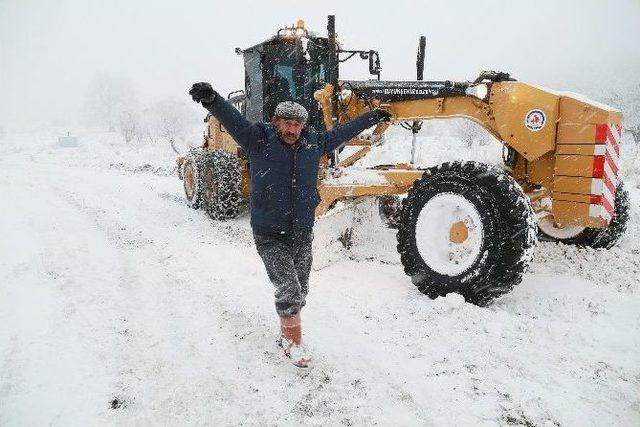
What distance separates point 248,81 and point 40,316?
16.7ft

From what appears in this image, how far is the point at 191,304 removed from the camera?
389 cm

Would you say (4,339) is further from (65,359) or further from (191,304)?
(191,304)

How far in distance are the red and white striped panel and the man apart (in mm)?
2567

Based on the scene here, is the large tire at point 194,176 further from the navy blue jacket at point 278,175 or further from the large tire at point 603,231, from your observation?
the large tire at point 603,231

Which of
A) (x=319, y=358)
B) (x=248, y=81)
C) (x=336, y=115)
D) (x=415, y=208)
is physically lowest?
(x=319, y=358)

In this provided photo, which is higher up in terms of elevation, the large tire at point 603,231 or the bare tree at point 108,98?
the bare tree at point 108,98

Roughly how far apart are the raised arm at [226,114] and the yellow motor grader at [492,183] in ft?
6.29

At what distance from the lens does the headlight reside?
4504mm

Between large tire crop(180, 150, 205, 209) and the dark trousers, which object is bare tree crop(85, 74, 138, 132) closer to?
large tire crop(180, 150, 205, 209)

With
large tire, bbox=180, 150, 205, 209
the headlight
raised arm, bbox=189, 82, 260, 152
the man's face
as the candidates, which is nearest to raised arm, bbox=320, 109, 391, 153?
the man's face

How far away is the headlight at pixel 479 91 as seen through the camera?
4.50 metres

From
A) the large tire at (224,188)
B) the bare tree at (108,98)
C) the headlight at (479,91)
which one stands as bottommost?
the large tire at (224,188)

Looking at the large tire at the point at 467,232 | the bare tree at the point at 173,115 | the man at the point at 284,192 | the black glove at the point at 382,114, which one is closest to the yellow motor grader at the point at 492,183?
the large tire at the point at 467,232

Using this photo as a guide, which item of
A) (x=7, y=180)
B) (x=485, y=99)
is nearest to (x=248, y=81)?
(x=485, y=99)
